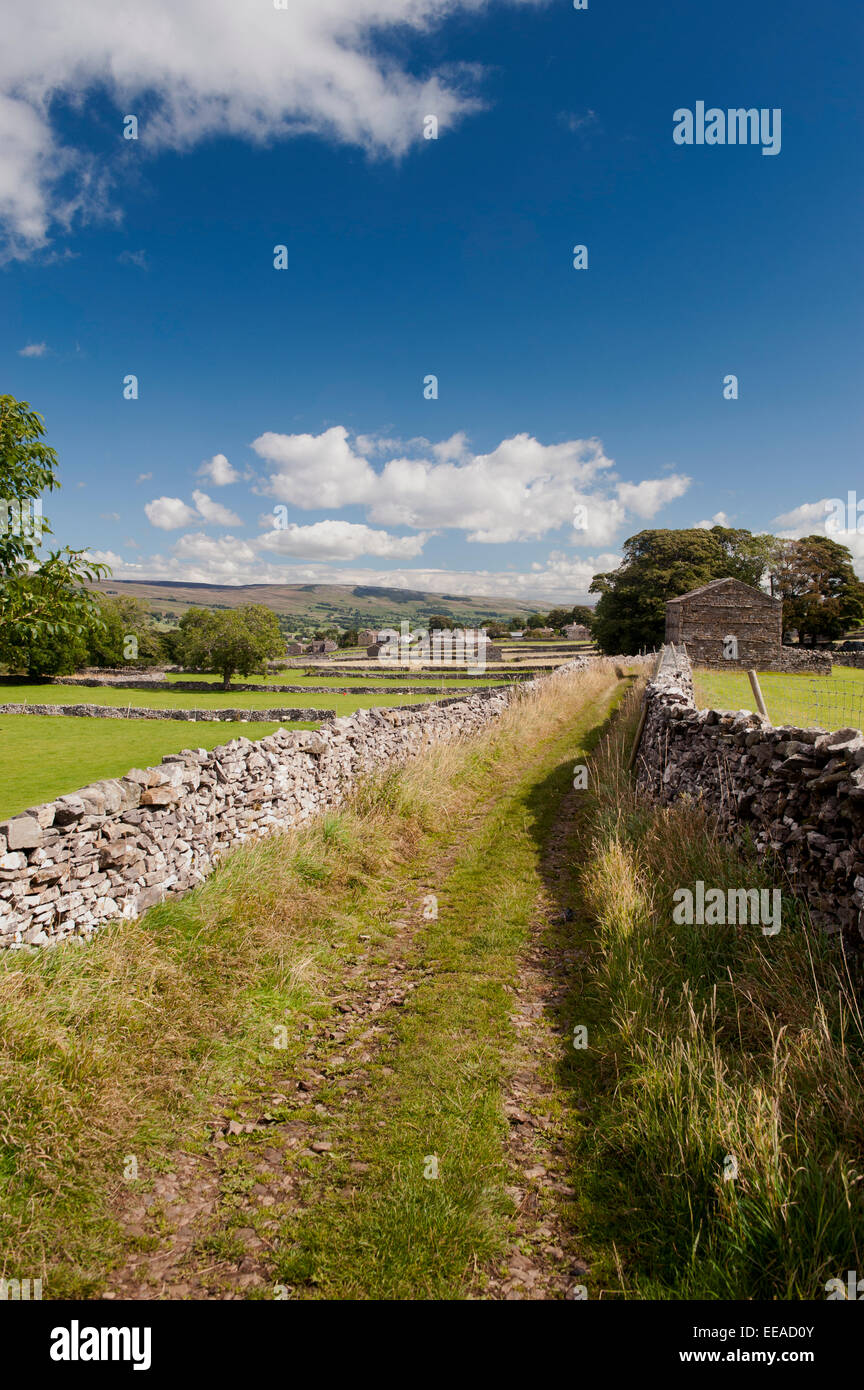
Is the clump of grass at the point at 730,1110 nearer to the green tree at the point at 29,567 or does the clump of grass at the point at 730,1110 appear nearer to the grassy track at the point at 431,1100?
the grassy track at the point at 431,1100

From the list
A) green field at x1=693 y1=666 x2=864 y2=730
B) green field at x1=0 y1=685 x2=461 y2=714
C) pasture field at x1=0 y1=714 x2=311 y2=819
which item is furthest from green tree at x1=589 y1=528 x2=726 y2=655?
pasture field at x1=0 y1=714 x2=311 y2=819

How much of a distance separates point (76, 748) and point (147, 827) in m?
13.8

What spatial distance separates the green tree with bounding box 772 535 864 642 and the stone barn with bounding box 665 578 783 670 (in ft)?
90.2

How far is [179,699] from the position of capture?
1670 inches

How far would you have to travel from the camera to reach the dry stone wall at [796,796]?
15.1 ft

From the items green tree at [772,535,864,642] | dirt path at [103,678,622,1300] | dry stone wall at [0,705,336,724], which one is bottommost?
dirt path at [103,678,622,1300]

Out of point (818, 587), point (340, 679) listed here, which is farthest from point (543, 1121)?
point (818, 587)

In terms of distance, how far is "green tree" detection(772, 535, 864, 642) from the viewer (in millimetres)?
61594

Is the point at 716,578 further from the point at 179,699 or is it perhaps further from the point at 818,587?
the point at 179,699

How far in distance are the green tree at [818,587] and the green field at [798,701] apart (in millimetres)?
39121

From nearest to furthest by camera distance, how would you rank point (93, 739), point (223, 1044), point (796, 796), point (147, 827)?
1. point (223, 1044)
2. point (796, 796)
3. point (147, 827)
4. point (93, 739)

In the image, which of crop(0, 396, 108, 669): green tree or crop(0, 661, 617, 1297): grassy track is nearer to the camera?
crop(0, 661, 617, 1297): grassy track

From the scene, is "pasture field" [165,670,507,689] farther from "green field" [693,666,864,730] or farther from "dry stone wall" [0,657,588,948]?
"dry stone wall" [0,657,588,948]

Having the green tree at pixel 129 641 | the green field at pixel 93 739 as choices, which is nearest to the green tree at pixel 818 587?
the green field at pixel 93 739
